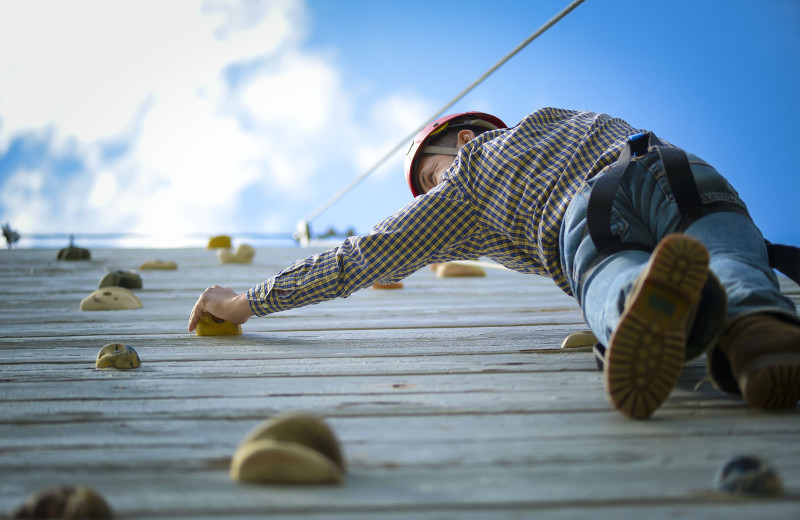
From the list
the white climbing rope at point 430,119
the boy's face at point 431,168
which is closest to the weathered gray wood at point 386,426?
the boy's face at point 431,168

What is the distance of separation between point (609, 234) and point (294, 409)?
16.3 inches

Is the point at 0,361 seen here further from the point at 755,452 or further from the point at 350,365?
the point at 755,452

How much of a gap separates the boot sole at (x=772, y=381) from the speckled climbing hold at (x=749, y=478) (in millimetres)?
177

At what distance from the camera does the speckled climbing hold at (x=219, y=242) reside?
13.5 ft

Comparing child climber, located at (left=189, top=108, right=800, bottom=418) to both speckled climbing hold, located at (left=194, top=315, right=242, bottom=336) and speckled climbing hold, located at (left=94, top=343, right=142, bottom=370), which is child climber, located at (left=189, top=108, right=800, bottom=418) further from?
speckled climbing hold, located at (left=94, top=343, right=142, bottom=370)

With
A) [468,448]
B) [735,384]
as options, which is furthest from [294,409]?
[735,384]

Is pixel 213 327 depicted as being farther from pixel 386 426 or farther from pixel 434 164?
pixel 386 426

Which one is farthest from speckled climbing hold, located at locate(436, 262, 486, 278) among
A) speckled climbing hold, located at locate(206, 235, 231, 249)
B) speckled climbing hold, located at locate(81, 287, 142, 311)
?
speckled climbing hold, located at locate(206, 235, 231, 249)

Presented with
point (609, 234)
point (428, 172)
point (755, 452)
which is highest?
point (428, 172)

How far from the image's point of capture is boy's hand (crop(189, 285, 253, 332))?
1244 millimetres

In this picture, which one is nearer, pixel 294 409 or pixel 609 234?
pixel 294 409

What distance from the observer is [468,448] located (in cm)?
62

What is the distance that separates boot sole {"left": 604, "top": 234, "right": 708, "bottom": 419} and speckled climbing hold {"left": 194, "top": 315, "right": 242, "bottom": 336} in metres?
0.81

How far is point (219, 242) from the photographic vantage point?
13.7 feet
